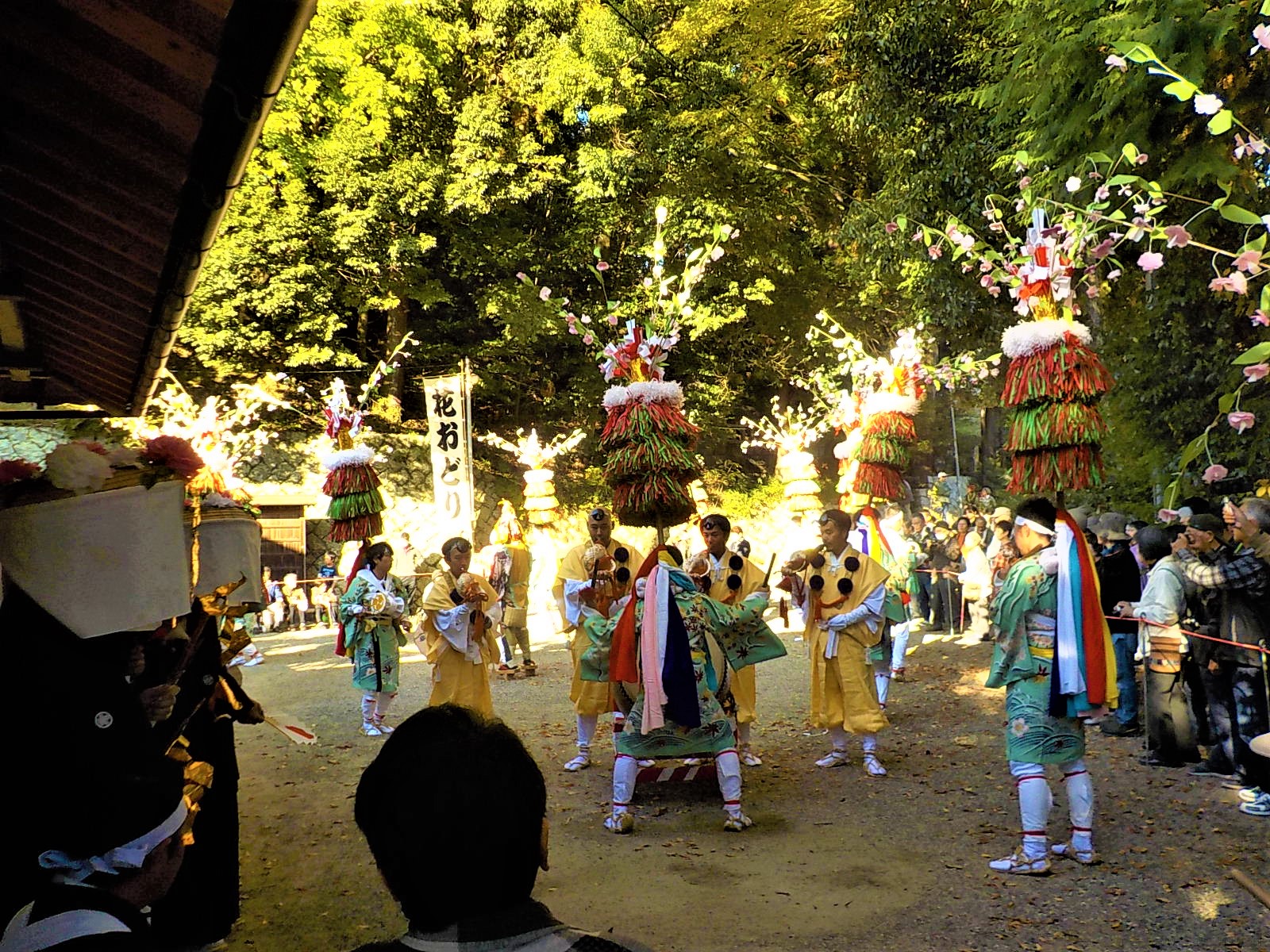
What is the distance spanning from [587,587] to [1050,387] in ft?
12.8

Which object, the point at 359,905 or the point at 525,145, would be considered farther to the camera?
the point at 525,145

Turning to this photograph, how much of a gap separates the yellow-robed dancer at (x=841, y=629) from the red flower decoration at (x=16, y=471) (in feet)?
19.3

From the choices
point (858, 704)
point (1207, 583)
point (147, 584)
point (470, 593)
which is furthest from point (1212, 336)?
point (147, 584)

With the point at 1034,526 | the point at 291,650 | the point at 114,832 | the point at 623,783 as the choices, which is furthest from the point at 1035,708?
the point at 291,650

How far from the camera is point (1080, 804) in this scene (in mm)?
5535

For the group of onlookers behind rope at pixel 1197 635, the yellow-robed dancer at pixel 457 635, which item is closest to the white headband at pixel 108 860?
the group of onlookers behind rope at pixel 1197 635

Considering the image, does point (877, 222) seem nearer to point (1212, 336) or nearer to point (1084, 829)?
point (1212, 336)

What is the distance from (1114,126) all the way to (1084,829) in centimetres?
535

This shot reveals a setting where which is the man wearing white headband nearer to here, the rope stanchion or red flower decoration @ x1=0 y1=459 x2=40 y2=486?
the rope stanchion

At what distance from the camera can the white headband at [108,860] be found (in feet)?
7.49

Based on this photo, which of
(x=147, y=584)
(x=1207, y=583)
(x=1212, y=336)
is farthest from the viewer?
(x=1212, y=336)

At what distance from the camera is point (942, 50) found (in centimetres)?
1491

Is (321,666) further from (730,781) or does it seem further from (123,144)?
(123,144)

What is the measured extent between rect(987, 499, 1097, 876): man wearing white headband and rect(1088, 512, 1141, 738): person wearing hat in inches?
131
